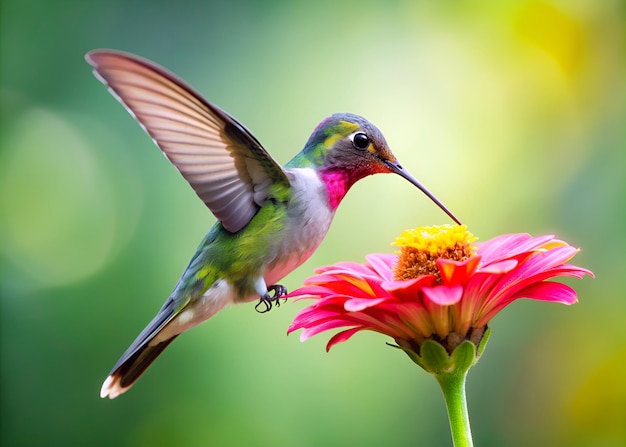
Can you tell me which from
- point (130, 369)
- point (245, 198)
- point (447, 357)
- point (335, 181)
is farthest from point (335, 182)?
point (130, 369)

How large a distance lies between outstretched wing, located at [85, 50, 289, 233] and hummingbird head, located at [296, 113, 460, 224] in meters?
0.14

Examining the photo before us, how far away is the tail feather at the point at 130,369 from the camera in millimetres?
1820

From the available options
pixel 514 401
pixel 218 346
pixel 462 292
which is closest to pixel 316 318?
pixel 462 292

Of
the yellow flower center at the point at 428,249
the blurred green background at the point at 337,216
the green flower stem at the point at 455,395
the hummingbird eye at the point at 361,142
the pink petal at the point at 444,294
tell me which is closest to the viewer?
the pink petal at the point at 444,294

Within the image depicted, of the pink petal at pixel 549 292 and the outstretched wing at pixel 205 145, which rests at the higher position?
the outstretched wing at pixel 205 145

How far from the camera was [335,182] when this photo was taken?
180cm

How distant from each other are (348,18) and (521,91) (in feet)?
2.96

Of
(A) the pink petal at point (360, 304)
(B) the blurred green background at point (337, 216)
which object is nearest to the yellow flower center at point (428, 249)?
(A) the pink petal at point (360, 304)

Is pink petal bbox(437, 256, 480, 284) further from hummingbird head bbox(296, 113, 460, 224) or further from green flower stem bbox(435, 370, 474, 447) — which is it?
hummingbird head bbox(296, 113, 460, 224)

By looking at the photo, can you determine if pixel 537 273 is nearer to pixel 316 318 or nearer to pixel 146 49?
pixel 316 318

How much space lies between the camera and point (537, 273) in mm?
1355

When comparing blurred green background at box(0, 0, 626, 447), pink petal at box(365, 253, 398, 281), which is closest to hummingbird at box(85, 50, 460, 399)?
pink petal at box(365, 253, 398, 281)

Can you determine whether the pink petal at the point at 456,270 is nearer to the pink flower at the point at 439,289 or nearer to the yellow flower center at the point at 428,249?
the pink flower at the point at 439,289

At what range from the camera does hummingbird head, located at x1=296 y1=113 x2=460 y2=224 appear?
5.86 feet
